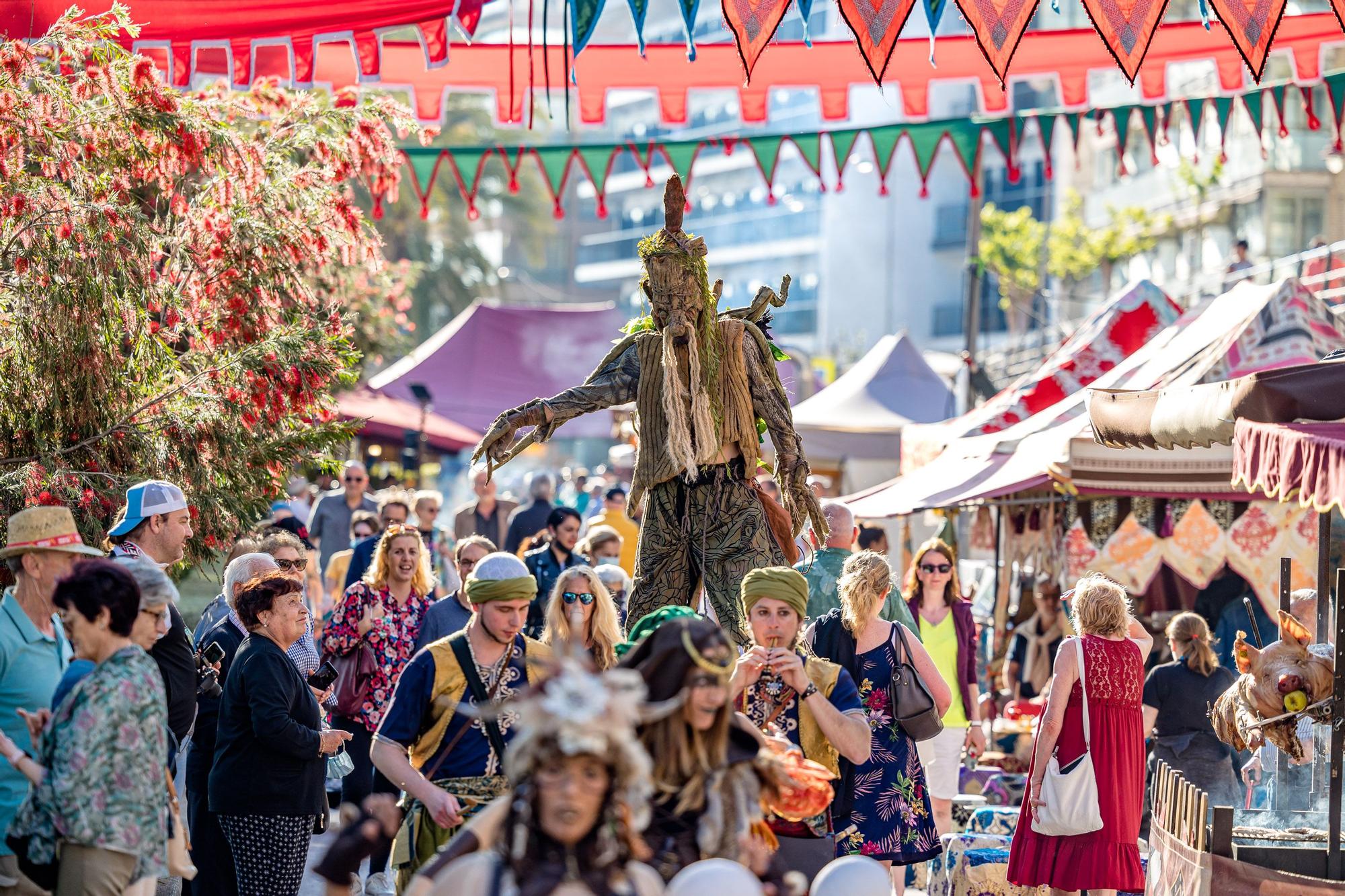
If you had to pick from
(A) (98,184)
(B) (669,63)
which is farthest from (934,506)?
(A) (98,184)

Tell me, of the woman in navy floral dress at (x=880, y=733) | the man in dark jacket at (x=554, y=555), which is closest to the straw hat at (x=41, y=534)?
the woman in navy floral dress at (x=880, y=733)

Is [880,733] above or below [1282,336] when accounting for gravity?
below

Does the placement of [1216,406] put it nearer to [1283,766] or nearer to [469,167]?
[1283,766]

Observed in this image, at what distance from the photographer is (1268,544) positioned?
12219 millimetres

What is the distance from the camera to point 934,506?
39.9 ft

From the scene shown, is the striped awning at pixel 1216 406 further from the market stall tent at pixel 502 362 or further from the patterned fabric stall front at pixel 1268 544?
the market stall tent at pixel 502 362

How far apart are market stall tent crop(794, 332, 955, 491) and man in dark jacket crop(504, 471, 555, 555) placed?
530 centimetres

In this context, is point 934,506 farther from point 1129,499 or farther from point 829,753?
point 829,753

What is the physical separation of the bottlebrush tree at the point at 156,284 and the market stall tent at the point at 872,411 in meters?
9.91

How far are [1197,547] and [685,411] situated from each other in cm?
692

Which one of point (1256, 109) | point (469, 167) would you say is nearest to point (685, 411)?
point (469, 167)

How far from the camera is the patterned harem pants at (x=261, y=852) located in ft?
20.4

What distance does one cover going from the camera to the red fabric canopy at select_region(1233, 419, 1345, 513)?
595 cm

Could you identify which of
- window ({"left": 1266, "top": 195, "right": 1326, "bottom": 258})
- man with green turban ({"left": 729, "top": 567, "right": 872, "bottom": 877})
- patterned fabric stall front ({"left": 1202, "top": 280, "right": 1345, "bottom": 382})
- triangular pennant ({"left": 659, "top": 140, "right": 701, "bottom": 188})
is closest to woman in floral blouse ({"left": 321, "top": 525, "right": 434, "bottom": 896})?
man with green turban ({"left": 729, "top": 567, "right": 872, "bottom": 877})
